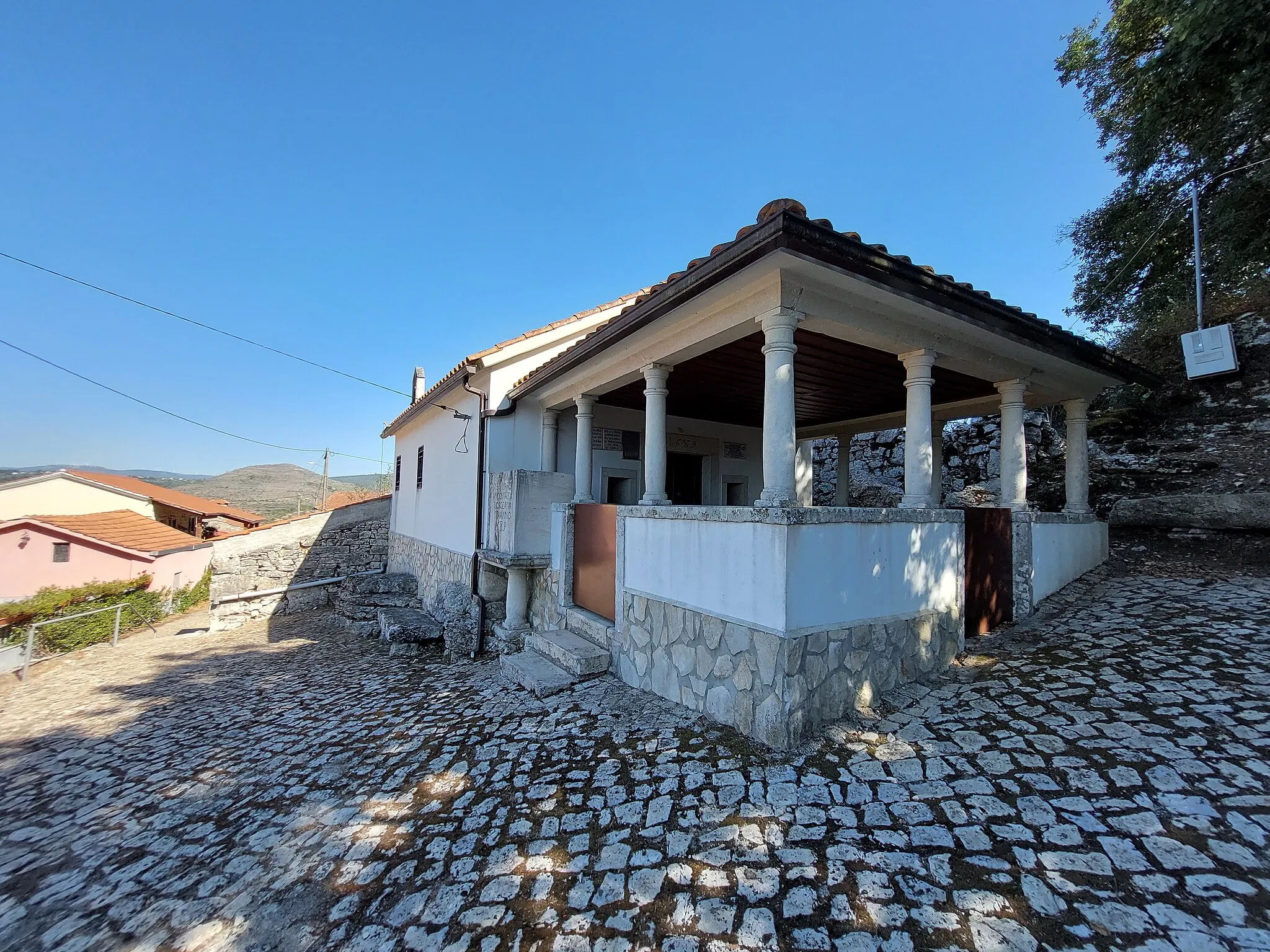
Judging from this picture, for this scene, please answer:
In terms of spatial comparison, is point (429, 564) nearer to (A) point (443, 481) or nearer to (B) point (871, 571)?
(A) point (443, 481)

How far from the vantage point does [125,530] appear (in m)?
14.7

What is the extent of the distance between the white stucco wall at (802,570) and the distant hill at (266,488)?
34729mm

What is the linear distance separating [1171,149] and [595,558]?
1493 cm

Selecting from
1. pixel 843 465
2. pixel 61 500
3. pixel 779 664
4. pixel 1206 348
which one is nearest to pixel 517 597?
pixel 779 664

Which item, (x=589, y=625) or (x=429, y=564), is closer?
(x=589, y=625)

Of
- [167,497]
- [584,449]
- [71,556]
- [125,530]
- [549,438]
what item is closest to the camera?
[584,449]

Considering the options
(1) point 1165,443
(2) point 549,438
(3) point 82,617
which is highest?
(1) point 1165,443

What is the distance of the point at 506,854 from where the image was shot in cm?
273

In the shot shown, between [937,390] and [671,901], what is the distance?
23.4 feet

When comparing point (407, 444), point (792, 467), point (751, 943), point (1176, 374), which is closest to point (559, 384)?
point (792, 467)

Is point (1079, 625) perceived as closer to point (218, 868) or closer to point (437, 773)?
point (437, 773)

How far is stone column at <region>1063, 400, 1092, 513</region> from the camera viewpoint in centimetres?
674

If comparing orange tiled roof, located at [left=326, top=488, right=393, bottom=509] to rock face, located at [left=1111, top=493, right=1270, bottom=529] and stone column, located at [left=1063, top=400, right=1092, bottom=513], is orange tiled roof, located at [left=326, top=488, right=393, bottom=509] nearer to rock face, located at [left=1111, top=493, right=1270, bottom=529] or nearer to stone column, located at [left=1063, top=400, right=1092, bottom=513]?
stone column, located at [left=1063, top=400, right=1092, bottom=513]

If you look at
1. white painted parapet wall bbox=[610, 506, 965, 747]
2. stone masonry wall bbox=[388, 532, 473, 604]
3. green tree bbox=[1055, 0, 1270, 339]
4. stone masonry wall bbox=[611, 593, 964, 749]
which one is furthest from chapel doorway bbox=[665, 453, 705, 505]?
green tree bbox=[1055, 0, 1270, 339]
